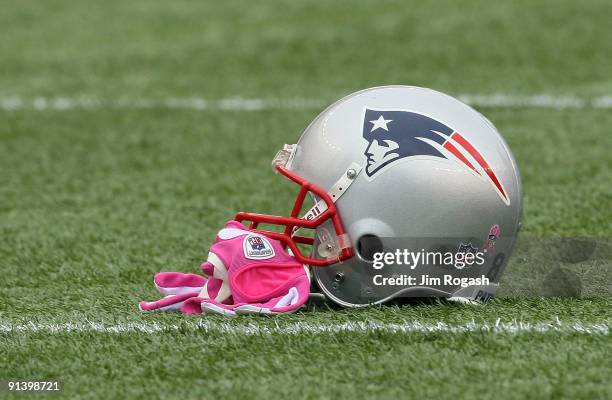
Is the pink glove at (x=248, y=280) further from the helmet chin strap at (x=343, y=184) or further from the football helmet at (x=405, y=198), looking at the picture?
the helmet chin strap at (x=343, y=184)

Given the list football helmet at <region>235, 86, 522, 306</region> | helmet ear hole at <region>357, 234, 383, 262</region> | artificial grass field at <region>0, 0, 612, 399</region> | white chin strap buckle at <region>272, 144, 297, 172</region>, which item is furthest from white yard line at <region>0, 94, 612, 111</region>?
helmet ear hole at <region>357, 234, 383, 262</region>

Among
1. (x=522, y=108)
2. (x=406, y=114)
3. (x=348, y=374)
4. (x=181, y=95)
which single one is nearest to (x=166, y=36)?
(x=181, y=95)

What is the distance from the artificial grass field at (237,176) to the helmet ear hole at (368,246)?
0.16 metres

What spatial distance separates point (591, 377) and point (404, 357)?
1.54ft

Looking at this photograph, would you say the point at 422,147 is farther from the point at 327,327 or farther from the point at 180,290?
the point at 180,290

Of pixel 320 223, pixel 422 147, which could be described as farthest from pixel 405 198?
pixel 320 223

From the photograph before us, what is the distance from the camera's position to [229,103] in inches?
287

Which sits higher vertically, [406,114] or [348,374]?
[406,114]

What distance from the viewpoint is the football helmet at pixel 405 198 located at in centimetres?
331

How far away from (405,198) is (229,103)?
408cm

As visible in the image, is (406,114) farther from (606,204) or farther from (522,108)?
(522,108)

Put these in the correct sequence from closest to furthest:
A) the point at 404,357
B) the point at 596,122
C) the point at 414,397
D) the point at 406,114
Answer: the point at 414,397
the point at 404,357
the point at 406,114
the point at 596,122

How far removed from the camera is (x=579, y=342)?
3074 millimetres

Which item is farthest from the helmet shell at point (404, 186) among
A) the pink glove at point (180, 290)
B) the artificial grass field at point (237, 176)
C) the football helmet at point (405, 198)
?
the pink glove at point (180, 290)
